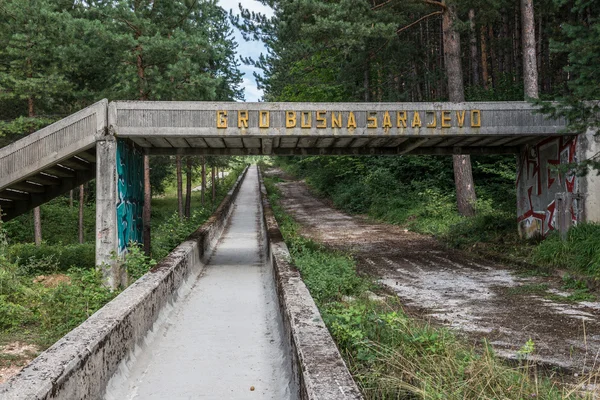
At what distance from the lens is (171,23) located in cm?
1977

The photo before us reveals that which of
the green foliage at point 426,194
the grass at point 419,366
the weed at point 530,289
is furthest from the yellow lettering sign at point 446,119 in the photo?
the grass at point 419,366

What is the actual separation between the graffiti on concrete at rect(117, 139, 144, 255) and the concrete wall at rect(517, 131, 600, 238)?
9.64 meters

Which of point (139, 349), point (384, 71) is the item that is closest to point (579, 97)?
point (139, 349)

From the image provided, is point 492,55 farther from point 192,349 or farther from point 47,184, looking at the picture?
point 192,349

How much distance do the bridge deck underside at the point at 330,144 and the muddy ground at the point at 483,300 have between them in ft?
10.6

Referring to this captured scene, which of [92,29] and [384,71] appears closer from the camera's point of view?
[92,29]

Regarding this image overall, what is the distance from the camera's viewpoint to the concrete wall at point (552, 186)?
12852 millimetres

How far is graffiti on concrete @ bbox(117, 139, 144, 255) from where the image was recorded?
12.6m

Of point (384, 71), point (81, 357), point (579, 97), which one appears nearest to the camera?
point (81, 357)

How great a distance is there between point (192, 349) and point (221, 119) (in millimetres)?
7300

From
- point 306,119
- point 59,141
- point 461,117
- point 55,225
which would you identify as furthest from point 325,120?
point 55,225

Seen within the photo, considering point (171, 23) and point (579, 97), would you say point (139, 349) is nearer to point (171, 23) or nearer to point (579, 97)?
point (579, 97)

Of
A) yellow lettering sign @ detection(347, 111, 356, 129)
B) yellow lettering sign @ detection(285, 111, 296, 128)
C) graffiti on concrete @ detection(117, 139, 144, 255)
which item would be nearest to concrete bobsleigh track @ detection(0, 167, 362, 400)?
graffiti on concrete @ detection(117, 139, 144, 255)

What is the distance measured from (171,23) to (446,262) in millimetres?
13054
